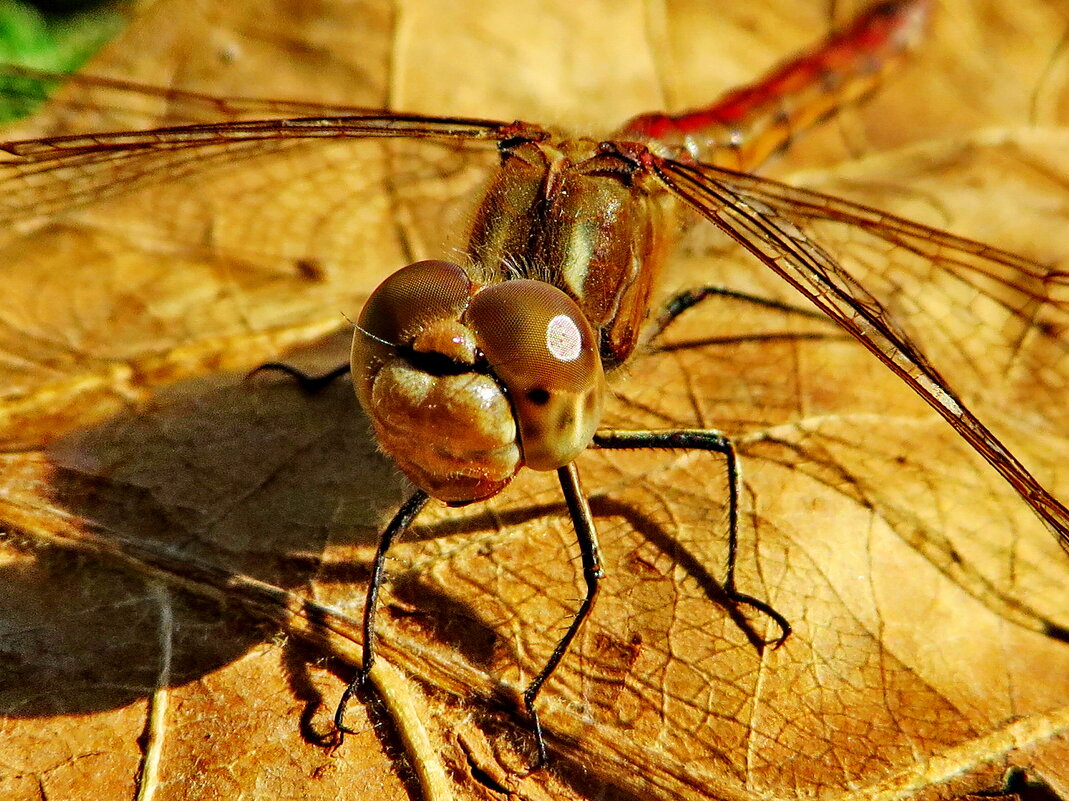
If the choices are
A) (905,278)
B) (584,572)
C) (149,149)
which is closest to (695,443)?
(584,572)

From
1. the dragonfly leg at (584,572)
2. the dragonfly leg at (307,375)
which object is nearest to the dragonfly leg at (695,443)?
the dragonfly leg at (584,572)

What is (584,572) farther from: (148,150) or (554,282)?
(148,150)

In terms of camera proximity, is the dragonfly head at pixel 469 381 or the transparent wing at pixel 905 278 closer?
the dragonfly head at pixel 469 381

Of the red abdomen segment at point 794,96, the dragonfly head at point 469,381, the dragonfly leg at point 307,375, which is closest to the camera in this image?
the dragonfly head at point 469,381

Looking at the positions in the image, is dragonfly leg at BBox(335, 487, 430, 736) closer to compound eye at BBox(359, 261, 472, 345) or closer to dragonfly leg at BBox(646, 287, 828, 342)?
compound eye at BBox(359, 261, 472, 345)

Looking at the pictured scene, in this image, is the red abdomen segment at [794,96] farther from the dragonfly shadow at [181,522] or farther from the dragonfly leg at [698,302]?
the dragonfly shadow at [181,522]

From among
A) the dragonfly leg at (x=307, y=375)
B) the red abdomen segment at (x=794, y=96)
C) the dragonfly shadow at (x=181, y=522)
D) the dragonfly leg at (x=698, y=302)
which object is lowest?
the dragonfly shadow at (x=181, y=522)

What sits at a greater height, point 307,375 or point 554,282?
point 554,282

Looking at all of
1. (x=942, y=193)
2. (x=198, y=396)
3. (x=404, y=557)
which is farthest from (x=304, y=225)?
(x=942, y=193)

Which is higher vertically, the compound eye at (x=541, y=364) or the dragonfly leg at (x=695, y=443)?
the dragonfly leg at (x=695, y=443)
